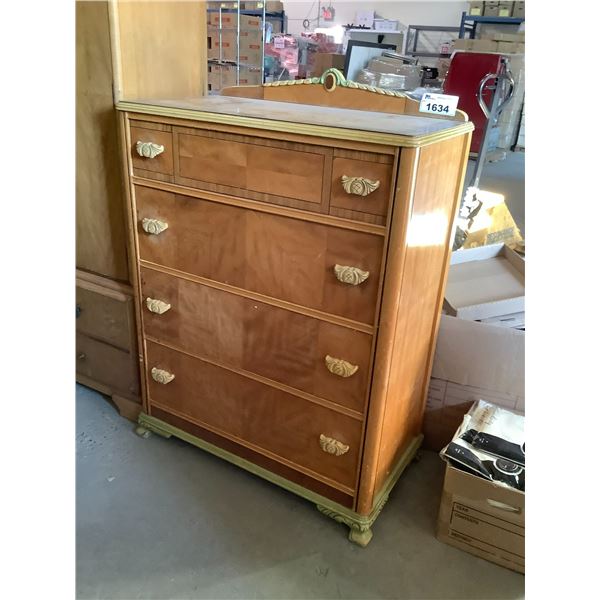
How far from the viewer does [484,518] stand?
4.95 ft

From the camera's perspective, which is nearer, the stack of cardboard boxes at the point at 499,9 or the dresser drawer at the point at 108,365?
the dresser drawer at the point at 108,365

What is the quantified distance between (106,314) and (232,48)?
486cm

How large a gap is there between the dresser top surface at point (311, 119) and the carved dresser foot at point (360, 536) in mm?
1114

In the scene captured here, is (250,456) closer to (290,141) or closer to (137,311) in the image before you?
(137,311)

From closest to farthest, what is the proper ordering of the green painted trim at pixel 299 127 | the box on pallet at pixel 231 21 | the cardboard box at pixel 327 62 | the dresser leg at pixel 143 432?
the green painted trim at pixel 299 127
the dresser leg at pixel 143 432
the cardboard box at pixel 327 62
the box on pallet at pixel 231 21

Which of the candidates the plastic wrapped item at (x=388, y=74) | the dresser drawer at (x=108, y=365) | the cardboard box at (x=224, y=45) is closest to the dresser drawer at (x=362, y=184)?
the dresser drawer at (x=108, y=365)

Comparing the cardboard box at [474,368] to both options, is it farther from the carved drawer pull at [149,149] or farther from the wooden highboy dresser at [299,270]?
the carved drawer pull at [149,149]

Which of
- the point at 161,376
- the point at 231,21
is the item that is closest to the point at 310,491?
the point at 161,376

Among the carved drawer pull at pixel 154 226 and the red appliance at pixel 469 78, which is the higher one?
the red appliance at pixel 469 78

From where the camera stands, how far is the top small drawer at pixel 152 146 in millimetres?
1490

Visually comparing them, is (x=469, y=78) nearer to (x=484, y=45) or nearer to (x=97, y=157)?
(x=484, y=45)

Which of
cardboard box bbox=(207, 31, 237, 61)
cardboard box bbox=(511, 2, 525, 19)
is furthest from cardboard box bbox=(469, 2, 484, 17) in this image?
cardboard box bbox=(207, 31, 237, 61)

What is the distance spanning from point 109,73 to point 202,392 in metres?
1.04

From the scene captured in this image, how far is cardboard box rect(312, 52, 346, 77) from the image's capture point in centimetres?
548
